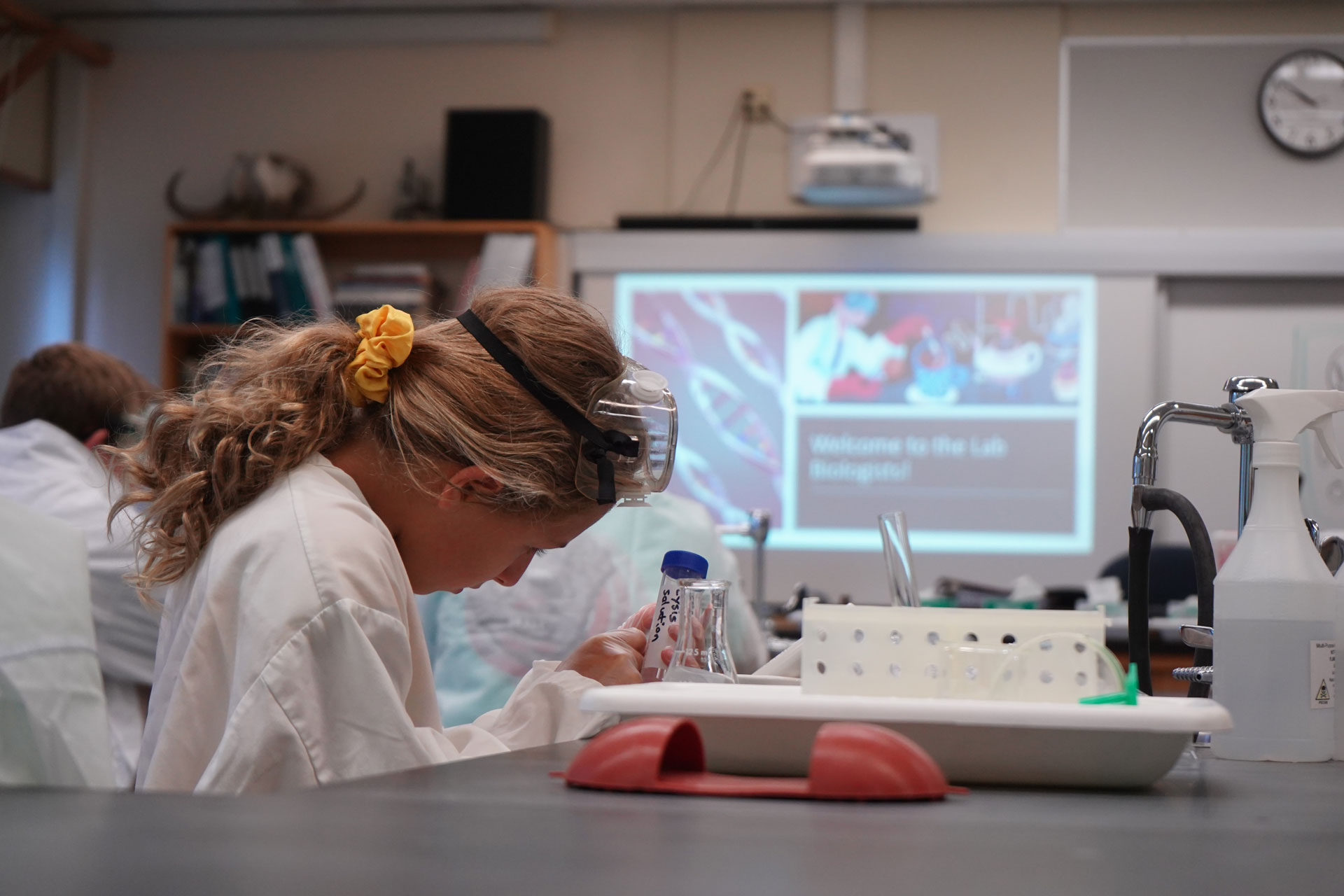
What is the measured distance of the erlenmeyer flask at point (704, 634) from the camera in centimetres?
95

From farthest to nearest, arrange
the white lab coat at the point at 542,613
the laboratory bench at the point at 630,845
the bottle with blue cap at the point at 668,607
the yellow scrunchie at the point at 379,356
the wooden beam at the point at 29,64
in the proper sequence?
the wooden beam at the point at 29,64, the white lab coat at the point at 542,613, the yellow scrunchie at the point at 379,356, the bottle with blue cap at the point at 668,607, the laboratory bench at the point at 630,845

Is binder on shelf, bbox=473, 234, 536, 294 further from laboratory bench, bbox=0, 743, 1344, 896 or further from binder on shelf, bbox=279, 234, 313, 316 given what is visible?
laboratory bench, bbox=0, 743, 1344, 896

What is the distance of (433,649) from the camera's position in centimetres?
225

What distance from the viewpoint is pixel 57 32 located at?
4.98 meters

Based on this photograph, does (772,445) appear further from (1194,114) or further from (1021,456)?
(1194,114)

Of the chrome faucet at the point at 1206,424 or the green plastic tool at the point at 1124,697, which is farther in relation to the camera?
the chrome faucet at the point at 1206,424

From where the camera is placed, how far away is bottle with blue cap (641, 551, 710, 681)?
1.09 meters

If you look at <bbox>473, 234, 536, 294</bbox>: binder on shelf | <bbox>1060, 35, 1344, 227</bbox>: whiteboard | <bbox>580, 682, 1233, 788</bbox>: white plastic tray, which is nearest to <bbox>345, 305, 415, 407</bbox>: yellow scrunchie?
<bbox>580, 682, 1233, 788</bbox>: white plastic tray

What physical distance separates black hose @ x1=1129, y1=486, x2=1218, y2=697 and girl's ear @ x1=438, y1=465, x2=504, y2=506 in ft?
1.81

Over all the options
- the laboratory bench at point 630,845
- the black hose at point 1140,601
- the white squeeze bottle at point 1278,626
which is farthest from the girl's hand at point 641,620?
the laboratory bench at point 630,845

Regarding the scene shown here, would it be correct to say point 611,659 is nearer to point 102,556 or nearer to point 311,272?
point 102,556

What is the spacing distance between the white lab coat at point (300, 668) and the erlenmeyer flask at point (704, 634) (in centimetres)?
12

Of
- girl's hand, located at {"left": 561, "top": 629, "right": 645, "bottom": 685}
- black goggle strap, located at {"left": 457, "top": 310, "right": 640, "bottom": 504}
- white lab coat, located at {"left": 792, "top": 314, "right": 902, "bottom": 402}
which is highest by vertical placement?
white lab coat, located at {"left": 792, "top": 314, "right": 902, "bottom": 402}

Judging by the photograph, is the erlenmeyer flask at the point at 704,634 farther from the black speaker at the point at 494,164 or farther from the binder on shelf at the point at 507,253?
the black speaker at the point at 494,164
